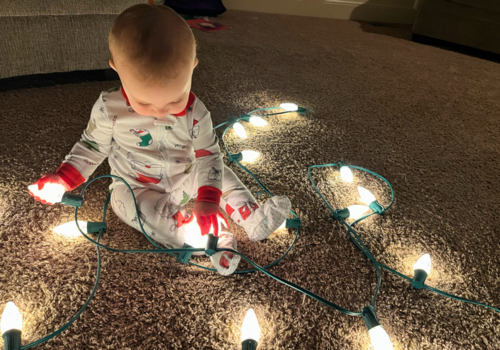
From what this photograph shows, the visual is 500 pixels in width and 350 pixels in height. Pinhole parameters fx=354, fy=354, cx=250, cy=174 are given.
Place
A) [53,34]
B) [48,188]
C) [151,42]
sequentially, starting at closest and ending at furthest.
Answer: [151,42]
[48,188]
[53,34]

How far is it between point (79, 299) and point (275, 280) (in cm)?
36

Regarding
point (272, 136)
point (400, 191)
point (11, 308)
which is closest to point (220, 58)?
point (272, 136)

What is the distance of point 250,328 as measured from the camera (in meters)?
0.59

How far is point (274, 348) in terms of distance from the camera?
60 centimetres

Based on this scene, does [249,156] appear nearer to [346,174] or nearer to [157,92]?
[346,174]

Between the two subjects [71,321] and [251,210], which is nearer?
[71,321]

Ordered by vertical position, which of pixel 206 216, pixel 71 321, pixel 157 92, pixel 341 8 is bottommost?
pixel 71 321

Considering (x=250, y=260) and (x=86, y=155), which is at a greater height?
(x=86, y=155)

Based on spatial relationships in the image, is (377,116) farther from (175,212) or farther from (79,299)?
(79,299)

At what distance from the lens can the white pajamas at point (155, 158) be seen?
0.68 meters

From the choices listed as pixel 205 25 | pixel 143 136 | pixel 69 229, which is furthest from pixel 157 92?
pixel 205 25

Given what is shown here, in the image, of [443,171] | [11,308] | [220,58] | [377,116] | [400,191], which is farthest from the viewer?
[220,58]

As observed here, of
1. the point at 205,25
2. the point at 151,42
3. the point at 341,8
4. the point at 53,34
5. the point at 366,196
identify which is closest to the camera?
the point at 151,42

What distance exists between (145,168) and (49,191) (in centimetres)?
18
